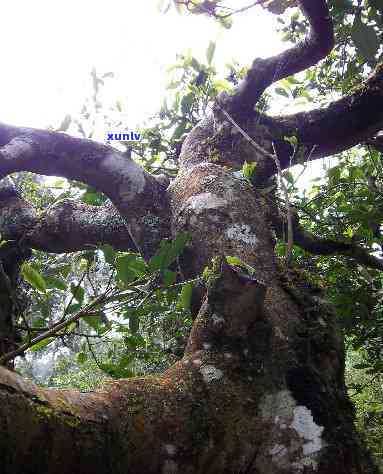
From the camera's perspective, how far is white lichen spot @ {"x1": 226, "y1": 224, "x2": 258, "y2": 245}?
5.02 ft

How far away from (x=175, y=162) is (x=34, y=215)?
122 centimetres

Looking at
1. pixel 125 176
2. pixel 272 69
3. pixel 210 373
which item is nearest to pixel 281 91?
pixel 272 69

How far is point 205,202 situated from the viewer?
169 cm

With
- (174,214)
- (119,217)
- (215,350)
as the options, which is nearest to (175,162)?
(119,217)

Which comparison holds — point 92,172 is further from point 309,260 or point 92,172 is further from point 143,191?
point 309,260

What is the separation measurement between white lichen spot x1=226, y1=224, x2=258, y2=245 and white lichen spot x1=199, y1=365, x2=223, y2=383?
0.55m

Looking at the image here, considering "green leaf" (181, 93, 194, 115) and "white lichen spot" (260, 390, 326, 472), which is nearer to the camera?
"white lichen spot" (260, 390, 326, 472)

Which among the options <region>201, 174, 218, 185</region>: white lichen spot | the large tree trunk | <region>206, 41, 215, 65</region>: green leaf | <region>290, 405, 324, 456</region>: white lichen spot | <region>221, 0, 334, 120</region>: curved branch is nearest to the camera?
the large tree trunk

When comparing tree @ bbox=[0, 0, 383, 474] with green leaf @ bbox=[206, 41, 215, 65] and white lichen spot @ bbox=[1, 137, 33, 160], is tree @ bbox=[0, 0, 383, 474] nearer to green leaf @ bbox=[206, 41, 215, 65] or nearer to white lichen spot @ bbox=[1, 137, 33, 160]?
white lichen spot @ bbox=[1, 137, 33, 160]

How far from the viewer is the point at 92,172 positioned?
79.8 inches

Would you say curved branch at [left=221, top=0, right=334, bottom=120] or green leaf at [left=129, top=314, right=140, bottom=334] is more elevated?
curved branch at [left=221, top=0, right=334, bottom=120]

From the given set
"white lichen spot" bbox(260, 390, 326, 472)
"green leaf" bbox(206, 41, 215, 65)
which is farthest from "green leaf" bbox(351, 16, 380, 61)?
"green leaf" bbox(206, 41, 215, 65)

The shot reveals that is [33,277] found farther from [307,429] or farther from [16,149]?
[16,149]

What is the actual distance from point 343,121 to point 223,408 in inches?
68.8
